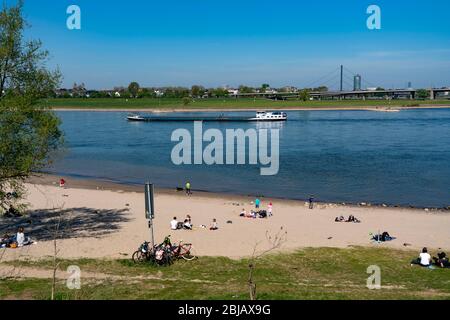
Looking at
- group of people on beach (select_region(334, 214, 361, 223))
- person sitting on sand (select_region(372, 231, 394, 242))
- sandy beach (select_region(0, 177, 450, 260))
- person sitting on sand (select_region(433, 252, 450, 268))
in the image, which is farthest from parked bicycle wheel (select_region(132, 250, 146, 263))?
group of people on beach (select_region(334, 214, 361, 223))

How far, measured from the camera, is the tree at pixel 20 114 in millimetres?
17875

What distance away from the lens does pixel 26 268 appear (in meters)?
15.4

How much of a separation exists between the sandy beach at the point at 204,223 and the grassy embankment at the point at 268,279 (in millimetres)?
1965

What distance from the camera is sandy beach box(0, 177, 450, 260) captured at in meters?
20.0

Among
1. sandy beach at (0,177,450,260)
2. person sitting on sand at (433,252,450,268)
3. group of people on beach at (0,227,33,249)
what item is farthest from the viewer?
sandy beach at (0,177,450,260)

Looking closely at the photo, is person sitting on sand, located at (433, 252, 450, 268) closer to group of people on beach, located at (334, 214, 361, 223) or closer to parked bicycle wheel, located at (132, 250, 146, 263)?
group of people on beach, located at (334, 214, 361, 223)

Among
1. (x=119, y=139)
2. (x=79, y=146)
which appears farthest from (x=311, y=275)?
(x=119, y=139)

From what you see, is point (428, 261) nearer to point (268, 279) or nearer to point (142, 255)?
point (268, 279)

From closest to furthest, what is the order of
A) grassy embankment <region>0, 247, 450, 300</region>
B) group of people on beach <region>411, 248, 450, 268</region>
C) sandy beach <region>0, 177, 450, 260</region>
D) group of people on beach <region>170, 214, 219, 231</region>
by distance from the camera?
1. grassy embankment <region>0, 247, 450, 300</region>
2. group of people on beach <region>411, 248, 450, 268</region>
3. sandy beach <region>0, 177, 450, 260</region>
4. group of people on beach <region>170, 214, 219, 231</region>

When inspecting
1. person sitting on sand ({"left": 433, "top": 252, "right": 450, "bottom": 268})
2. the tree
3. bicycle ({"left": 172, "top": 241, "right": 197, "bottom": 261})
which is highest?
the tree

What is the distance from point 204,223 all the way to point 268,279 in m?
12.2

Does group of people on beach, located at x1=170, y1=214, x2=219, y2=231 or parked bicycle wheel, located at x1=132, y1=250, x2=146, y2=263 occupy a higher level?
parked bicycle wheel, located at x1=132, y1=250, x2=146, y2=263

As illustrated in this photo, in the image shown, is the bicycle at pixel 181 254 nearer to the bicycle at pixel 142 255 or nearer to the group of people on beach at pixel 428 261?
the bicycle at pixel 142 255

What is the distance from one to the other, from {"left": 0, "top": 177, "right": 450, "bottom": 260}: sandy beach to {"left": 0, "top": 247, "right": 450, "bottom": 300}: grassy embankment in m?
1.97
